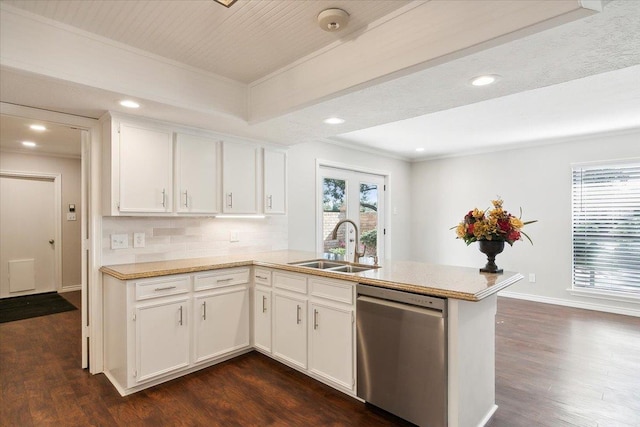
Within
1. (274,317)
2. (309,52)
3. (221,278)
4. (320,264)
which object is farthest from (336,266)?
(309,52)

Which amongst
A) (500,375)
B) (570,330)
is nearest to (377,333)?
(500,375)

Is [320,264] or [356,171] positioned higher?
[356,171]

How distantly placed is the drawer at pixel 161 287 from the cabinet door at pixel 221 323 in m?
0.17

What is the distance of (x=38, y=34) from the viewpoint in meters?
2.02

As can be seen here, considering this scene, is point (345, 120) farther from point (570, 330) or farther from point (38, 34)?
point (570, 330)

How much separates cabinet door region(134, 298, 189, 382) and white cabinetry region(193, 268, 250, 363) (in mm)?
116

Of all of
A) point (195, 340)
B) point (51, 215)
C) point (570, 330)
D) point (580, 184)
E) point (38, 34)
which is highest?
point (38, 34)

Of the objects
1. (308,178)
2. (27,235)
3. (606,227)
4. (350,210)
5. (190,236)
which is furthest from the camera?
(27,235)

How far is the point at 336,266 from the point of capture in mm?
3117

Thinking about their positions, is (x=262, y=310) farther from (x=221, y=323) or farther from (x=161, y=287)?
(x=161, y=287)

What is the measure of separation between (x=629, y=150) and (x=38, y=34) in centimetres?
645

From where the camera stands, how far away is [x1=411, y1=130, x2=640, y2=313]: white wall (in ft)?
16.5

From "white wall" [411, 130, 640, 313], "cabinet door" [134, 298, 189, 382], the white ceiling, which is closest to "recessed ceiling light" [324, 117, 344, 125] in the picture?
the white ceiling

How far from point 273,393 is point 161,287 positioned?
1178 millimetres
